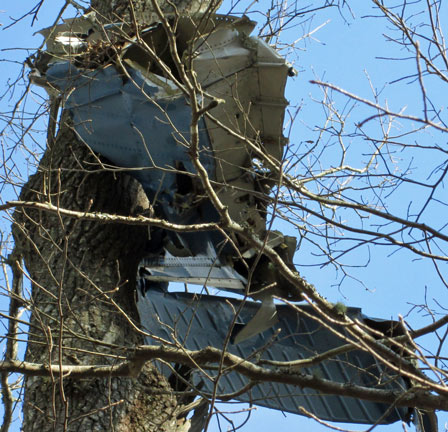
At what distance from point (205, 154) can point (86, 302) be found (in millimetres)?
1178

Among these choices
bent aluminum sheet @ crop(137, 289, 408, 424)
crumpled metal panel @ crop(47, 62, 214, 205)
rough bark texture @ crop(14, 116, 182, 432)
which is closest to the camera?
rough bark texture @ crop(14, 116, 182, 432)

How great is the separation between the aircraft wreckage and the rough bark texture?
0.76 feet

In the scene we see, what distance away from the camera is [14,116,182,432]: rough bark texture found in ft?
12.6

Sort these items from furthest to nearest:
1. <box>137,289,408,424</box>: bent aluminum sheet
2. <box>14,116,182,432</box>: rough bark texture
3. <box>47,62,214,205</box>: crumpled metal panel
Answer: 1. <box>137,289,408,424</box>: bent aluminum sheet
2. <box>47,62,214,205</box>: crumpled metal panel
3. <box>14,116,182,432</box>: rough bark texture

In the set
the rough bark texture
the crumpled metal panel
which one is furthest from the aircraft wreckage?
the rough bark texture

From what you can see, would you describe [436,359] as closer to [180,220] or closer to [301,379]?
[301,379]

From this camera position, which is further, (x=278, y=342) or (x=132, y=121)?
(x=278, y=342)

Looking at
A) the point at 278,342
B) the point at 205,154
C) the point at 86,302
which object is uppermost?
the point at 205,154

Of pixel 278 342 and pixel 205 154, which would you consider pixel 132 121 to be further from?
pixel 278 342

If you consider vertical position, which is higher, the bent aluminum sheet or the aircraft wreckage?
the aircraft wreckage

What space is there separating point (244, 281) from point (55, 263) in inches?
48.7

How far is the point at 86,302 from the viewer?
13.0 ft

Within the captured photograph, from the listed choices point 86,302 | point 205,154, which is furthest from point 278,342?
point 86,302

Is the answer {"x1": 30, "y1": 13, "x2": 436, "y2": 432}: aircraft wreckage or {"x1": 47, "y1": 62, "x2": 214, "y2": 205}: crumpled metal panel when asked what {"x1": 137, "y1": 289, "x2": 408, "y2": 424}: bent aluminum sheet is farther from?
{"x1": 47, "y1": 62, "x2": 214, "y2": 205}: crumpled metal panel
